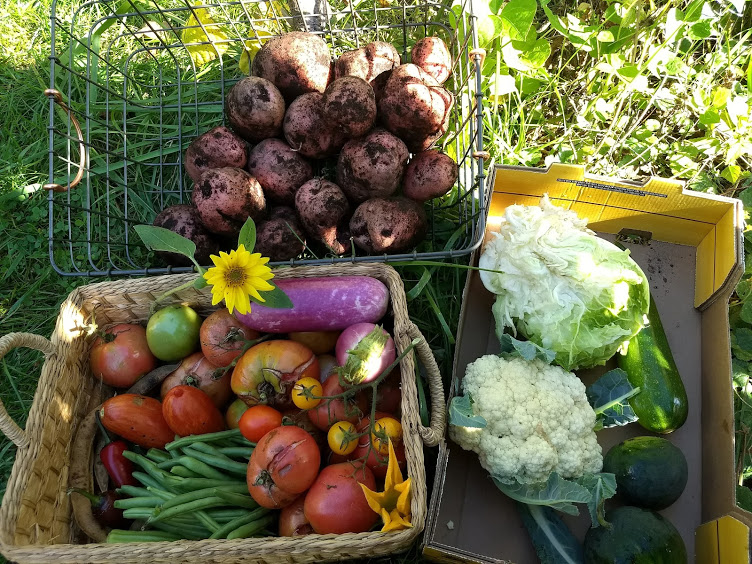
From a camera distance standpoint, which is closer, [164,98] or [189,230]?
[189,230]

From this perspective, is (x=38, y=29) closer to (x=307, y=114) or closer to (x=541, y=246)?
(x=307, y=114)

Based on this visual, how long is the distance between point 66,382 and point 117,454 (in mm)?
249

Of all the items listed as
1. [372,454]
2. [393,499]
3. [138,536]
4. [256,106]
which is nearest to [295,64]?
[256,106]

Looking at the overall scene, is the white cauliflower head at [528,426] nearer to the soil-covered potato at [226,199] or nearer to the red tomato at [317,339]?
the red tomato at [317,339]

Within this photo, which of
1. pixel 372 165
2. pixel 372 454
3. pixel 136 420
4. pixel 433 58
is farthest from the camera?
pixel 433 58

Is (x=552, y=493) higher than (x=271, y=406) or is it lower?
lower

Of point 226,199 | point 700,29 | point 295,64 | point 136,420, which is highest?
point 700,29

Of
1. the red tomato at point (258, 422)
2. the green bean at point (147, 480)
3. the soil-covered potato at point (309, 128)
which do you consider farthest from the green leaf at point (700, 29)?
the green bean at point (147, 480)

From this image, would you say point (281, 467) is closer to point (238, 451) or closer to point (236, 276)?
point (238, 451)

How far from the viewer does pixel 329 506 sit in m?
1.28

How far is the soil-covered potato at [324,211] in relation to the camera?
5.25ft

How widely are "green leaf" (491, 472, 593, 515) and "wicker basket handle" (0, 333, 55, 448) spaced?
121 cm

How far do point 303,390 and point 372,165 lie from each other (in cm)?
66

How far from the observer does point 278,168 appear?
5.47 ft
